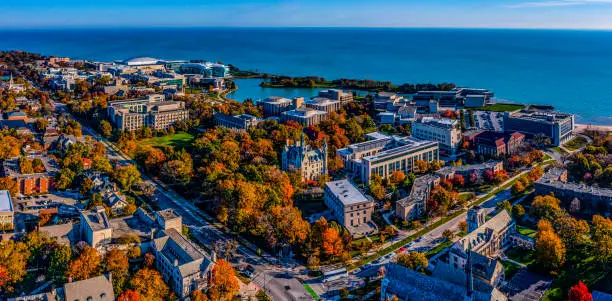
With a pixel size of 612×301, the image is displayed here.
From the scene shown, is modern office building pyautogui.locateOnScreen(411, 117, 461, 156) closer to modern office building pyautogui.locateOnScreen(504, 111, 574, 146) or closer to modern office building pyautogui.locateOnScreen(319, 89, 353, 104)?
modern office building pyautogui.locateOnScreen(504, 111, 574, 146)

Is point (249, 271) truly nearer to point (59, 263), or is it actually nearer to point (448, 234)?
point (59, 263)

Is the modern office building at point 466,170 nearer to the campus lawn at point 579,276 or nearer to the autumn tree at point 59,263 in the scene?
the campus lawn at point 579,276

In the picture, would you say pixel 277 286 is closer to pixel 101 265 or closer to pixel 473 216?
pixel 101 265

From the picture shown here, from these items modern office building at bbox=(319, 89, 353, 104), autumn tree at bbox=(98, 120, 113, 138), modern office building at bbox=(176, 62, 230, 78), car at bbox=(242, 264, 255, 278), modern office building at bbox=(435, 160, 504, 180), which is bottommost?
car at bbox=(242, 264, 255, 278)

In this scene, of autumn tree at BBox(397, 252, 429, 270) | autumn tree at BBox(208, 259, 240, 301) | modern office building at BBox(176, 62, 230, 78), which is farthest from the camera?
modern office building at BBox(176, 62, 230, 78)

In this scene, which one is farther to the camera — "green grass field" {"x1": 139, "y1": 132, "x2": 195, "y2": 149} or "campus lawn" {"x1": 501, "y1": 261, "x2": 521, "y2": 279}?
"green grass field" {"x1": 139, "y1": 132, "x2": 195, "y2": 149}

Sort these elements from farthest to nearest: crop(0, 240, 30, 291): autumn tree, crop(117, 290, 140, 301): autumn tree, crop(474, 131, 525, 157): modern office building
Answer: crop(474, 131, 525, 157): modern office building, crop(0, 240, 30, 291): autumn tree, crop(117, 290, 140, 301): autumn tree

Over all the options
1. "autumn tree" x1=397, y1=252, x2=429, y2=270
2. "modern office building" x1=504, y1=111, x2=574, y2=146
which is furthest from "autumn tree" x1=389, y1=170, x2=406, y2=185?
"modern office building" x1=504, y1=111, x2=574, y2=146

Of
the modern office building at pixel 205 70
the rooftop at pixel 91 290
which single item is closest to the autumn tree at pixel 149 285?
the rooftop at pixel 91 290
